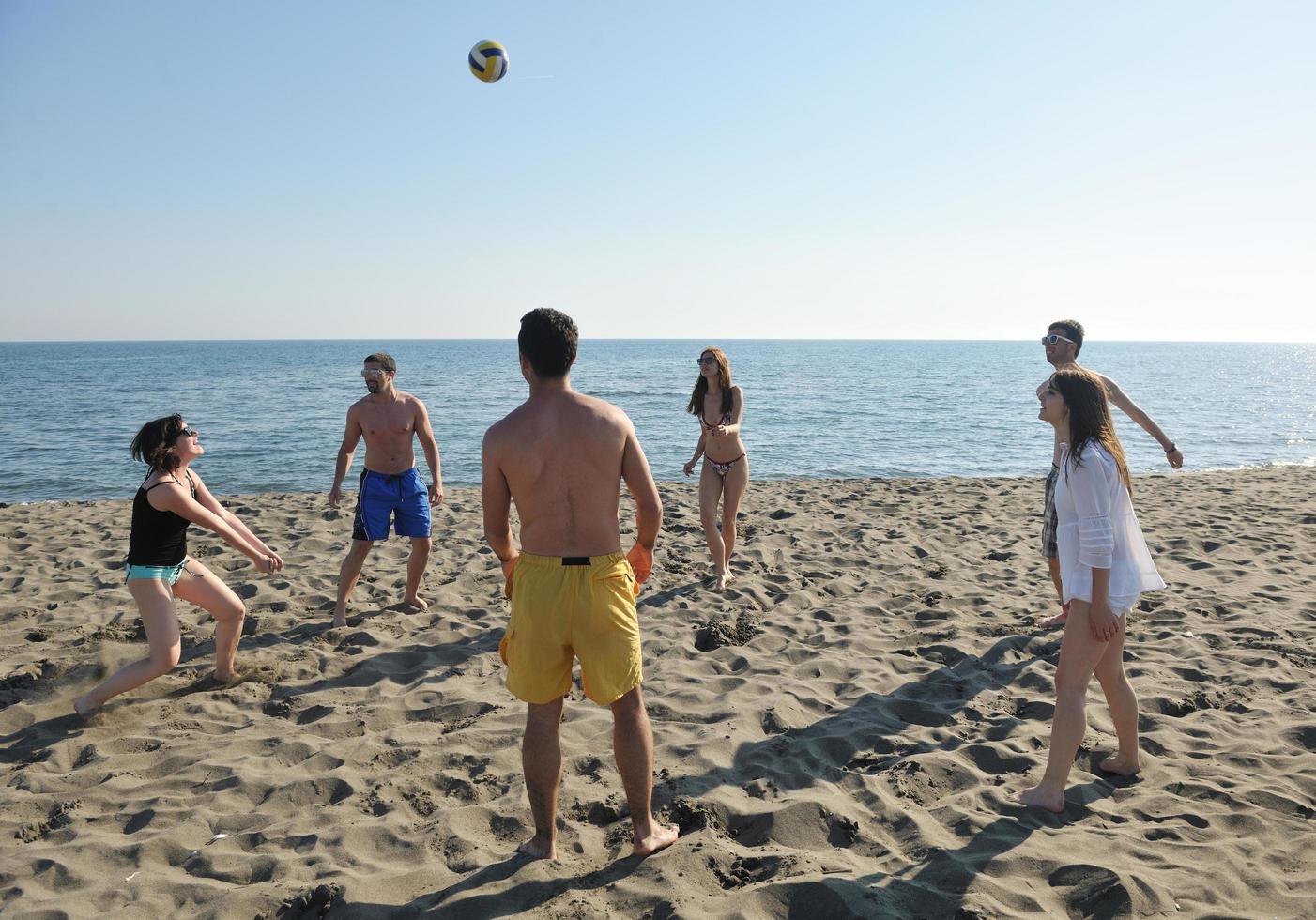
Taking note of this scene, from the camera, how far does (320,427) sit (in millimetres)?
23984

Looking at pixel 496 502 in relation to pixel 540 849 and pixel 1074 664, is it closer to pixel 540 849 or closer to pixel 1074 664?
pixel 540 849

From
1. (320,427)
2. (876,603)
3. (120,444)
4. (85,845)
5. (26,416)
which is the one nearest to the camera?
(85,845)

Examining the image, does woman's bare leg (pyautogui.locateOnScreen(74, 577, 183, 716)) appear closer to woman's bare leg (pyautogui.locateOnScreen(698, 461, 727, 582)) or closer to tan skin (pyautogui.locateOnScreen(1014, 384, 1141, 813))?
woman's bare leg (pyautogui.locateOnScreen(698, 461, 727, 582))

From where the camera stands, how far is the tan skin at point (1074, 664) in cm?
316

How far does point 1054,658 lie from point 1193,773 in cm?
143

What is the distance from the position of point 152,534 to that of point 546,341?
287 centimetres

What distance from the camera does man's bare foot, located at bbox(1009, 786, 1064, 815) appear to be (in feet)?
10.8

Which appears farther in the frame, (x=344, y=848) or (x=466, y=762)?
(x=466, y=762)

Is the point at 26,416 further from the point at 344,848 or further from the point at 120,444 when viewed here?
the point at 344,848

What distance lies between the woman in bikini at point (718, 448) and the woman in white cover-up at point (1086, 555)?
3.18 metres

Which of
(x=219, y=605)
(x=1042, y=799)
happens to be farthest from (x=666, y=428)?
(x=1042, y=799)

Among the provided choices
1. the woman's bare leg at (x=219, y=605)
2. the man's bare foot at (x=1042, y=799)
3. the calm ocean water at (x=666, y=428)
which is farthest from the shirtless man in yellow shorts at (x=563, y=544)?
the calm ocean water at (x=666, y=428)

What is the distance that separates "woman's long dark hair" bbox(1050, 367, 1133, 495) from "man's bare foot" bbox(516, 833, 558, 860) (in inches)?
102

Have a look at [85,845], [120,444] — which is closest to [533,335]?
[85,845]
